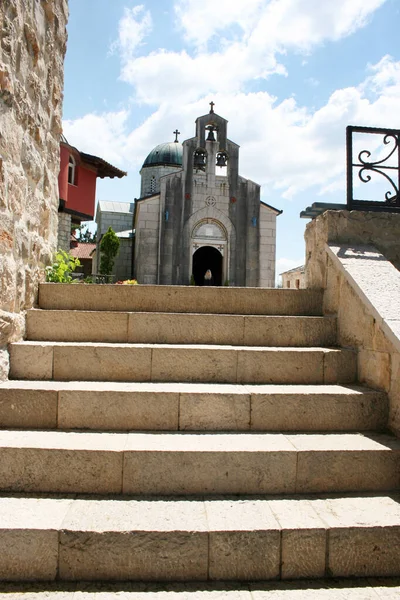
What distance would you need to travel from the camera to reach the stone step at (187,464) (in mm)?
2260

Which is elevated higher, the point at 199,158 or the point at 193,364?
the point at 199,158

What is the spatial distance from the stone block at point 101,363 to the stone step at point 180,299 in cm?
74

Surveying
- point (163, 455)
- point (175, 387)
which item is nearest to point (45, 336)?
point (175, 387)

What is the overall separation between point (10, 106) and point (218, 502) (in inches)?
117

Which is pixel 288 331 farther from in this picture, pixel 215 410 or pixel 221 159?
pixel 221 159

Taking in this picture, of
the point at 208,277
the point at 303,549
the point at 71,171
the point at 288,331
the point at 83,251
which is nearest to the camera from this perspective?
the point at 303,549

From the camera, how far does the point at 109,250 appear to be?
22031 millimetres

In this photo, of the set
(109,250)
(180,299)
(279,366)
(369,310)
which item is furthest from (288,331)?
(109,250)

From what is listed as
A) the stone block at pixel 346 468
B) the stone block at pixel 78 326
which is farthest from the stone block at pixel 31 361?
the stone block at pixel 346 468

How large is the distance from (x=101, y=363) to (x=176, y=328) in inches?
27.5

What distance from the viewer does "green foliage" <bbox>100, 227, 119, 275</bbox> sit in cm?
2197

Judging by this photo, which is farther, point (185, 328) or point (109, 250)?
point (109, 250)

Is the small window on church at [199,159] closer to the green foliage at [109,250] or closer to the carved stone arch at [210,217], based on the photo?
the carved stone arch at [210,217]

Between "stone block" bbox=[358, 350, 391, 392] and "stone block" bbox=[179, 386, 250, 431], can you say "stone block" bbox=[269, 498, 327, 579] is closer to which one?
"stone block" bbox=[179, 386, 250, 431]
